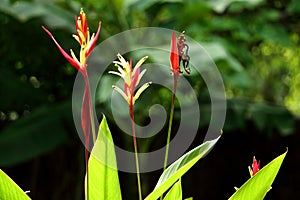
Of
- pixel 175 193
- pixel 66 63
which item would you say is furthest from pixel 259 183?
pixel 66 63

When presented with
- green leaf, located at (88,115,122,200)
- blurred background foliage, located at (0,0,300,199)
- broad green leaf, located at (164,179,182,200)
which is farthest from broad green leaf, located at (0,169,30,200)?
blurred background foliage, located at (0,0,300,199)

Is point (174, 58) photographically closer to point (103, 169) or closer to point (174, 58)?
point (174, 58)

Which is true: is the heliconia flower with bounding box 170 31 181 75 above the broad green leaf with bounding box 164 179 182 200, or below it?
above

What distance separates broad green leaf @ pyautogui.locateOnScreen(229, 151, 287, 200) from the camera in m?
0.93

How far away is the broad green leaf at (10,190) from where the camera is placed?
92cm

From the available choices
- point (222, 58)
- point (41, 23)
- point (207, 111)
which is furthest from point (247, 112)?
point (41, 23)

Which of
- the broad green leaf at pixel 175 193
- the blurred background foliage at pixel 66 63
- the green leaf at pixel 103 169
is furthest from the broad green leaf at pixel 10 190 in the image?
the blurred background foliage at pixel 66 63

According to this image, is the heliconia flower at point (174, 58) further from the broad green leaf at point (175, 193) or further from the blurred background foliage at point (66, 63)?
the blurred background foliage at point (66, 63)

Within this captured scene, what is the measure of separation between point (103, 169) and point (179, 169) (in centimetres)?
12

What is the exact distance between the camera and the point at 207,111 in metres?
3.90

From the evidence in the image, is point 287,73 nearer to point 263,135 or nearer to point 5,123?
point 263,135

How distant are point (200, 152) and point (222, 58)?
2.22 meters

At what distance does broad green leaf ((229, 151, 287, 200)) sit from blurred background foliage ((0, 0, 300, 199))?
2158mm

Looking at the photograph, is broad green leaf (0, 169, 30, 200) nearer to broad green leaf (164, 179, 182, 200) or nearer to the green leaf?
the green leaf
